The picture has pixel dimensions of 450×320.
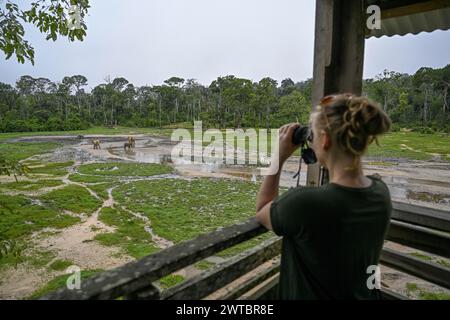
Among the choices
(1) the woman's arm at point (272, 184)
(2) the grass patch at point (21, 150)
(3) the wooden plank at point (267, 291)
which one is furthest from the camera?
(2) the grass patch at point (21, 150)

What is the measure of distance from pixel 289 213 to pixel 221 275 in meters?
0.60

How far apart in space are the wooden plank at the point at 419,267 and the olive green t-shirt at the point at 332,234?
46.6 inches

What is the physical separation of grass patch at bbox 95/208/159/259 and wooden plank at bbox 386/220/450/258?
5.35m

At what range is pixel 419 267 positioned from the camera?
2.03 metres

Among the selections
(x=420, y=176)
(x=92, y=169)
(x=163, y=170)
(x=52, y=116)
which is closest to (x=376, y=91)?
(x=420, y=176)

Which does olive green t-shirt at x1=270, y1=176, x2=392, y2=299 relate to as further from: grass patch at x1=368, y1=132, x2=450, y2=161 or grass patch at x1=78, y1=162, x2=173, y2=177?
grass patch at x1=368, y1=132, x2=450, y2=161

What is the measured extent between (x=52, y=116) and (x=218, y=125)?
95.7ft

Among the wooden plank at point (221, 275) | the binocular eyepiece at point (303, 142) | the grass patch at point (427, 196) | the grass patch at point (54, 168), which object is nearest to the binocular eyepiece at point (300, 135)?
the binocular eyepiece at point (303, 142)

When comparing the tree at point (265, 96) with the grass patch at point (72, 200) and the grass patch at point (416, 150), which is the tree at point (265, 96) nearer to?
the grass patch at point (416, 150)

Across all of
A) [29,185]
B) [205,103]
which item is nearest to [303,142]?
[29,185]

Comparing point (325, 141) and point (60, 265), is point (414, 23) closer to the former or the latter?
point (325, 141)

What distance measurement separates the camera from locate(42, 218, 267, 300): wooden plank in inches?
36.1

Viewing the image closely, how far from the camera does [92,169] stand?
57.0ft

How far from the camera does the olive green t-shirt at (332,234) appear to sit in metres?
0.96
